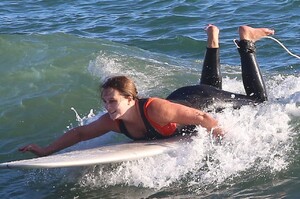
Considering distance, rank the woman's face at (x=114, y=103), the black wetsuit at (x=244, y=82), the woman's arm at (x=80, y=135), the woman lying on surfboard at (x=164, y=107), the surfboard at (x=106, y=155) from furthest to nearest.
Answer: the black wetsuit at (x=244, y=82) < the woman's arm at (x=80, y=135) < the woman lying on surfboard at (x=164, y=107) < the woman's face at (x=114, y=103) < the surfboard at (x=106, y=155)

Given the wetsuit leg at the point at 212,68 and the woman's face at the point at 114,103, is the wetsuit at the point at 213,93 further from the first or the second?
the woman's face at the point at 114,103

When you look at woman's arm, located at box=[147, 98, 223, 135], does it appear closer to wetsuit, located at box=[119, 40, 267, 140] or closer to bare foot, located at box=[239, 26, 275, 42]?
wetsuit, located at box=[119, 40, 267, 140]

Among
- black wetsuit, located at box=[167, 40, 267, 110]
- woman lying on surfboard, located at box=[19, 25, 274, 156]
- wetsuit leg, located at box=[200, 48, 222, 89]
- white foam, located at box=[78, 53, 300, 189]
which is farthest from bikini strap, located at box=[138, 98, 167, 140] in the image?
wetsuit leg, located at box=[200, 48, 222, 89]

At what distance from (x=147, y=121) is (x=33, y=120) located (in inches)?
91.5

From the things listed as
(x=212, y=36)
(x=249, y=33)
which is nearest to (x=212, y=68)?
(x=212, y=36)

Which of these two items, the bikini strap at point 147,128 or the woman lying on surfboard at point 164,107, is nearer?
the woman lying on surfboard at point 164,107

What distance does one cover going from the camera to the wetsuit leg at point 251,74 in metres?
6.30

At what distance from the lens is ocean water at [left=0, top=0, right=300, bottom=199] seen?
5.22 meters

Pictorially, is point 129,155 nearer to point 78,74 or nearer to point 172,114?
point 172,114

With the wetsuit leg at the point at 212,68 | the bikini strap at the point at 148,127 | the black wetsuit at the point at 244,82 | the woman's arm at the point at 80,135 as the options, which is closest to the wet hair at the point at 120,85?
the bikini strap at the point at 148,127

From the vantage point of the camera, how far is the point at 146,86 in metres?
8.10

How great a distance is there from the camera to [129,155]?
16.5ft

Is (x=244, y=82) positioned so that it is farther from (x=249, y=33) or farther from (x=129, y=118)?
(x=129, y=118)

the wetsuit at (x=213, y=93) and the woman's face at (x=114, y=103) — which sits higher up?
the woman's face at (x=114, y=103)
